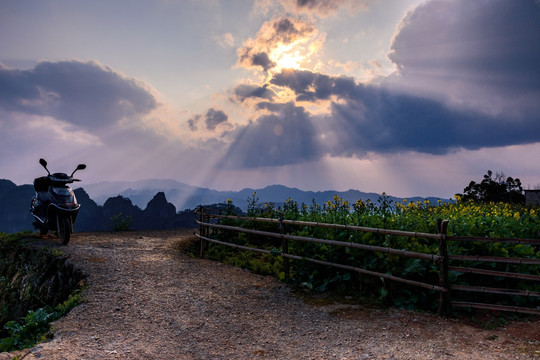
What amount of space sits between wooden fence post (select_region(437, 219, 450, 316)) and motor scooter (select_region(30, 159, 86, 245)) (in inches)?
393

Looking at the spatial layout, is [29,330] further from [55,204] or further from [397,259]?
[55,204]

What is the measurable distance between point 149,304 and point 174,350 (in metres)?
1.89

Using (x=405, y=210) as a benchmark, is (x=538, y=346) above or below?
below

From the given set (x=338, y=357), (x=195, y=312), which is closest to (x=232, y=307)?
(x=195, y=312)

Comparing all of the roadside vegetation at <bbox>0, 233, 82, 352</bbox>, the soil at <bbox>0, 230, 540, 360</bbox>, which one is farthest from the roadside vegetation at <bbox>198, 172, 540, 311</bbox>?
the roadside vegetation at <bbox>0, 233, 82, 352</bbox>

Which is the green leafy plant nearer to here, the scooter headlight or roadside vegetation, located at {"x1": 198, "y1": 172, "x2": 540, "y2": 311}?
roadside vegetation, located at {"x1": 198, "y1": 172, "x2": 540, "y2": 311}

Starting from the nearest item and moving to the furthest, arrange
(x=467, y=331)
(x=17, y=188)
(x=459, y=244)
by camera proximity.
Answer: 1. (x=467, y=331)
2. (x=459, y=244)
3. (x=17, y=188)

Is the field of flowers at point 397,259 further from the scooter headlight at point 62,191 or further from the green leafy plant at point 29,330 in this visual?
the scooter headlight at point 62,191

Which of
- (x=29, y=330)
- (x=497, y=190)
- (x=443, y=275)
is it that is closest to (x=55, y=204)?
(x=29, y=330)

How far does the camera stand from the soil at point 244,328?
15.0 feet

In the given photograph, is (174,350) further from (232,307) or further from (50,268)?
(50,268)

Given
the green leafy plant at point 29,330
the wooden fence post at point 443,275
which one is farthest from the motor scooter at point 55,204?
the wooden fence post at point 443,275

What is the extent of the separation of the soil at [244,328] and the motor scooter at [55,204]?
3848mm

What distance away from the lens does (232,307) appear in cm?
628
